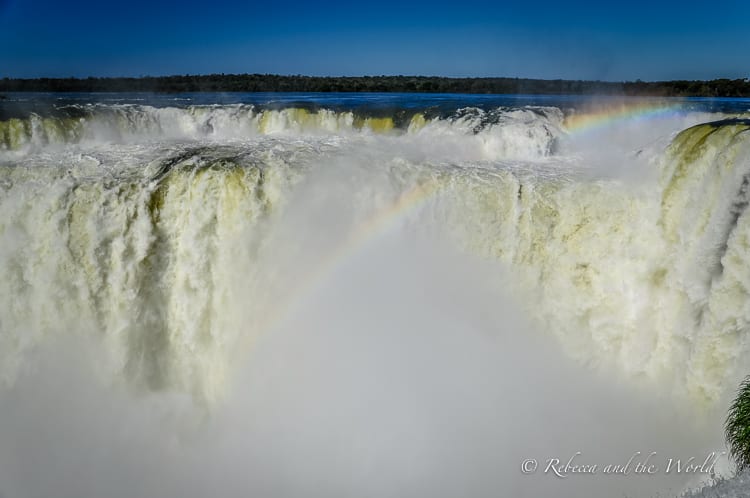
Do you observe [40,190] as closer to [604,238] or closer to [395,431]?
[395,431]

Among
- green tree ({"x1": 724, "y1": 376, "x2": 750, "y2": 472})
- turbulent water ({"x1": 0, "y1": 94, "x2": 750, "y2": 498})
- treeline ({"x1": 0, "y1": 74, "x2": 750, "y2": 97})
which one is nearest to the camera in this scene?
green tree ({"x1": 724, "y1": 376, "x2": 750, "y2": 472})

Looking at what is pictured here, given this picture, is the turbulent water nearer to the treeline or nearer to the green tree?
the green tree

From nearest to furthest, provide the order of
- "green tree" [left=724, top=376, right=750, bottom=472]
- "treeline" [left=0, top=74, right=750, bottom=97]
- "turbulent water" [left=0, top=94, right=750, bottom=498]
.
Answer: "green tree" [left=724, top=376, right=750, bottom=472] < "turbulent water" [left=0, top=94, right=750, bottom=498] < "treeline" [left=0, top=74, right=750, bottom=97]

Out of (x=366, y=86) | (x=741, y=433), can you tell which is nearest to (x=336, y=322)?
(x=741, y=433)

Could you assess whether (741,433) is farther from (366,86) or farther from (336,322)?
(366,86)

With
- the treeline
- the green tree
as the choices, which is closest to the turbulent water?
the green tree

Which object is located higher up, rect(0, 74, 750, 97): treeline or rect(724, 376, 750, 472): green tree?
rect(0, 74, 750, 97): treeline

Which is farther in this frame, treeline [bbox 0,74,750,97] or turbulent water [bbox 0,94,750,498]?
treeline [bbox 0,74,750,97]
